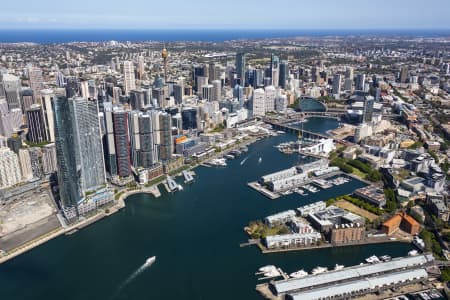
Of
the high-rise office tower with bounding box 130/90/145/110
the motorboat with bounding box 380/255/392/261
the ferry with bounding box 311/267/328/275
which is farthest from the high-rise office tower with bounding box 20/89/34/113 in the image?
the motorboat with bounding box 380/255/392/261


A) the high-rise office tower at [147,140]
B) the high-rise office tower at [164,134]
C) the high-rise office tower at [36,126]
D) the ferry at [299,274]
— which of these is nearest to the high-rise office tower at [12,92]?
the high-rise office tower at [36,126]

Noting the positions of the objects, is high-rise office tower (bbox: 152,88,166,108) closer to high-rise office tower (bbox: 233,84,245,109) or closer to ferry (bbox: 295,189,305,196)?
high-rise office tower (bbox: 233,84,245,109)

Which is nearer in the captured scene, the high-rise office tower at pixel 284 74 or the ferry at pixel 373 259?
the ferry at pixel 373 259

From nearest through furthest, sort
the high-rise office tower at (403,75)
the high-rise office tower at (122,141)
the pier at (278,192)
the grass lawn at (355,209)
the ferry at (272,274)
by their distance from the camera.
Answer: the ferry at (272,274) < the grass lawn at (355,209) < the pier at (278,192) < the high-rise office tower at (122,141) < the high-rise office tower at (403,75)

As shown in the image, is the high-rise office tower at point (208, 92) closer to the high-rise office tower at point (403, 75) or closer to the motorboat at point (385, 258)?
the motorboat at point (385, 258)

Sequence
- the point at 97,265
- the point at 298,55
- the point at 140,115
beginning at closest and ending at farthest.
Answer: the point at 97,265
the point at 140,115
the point at 298,55

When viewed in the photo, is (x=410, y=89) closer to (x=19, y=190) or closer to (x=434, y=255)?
(x=434, y=255)

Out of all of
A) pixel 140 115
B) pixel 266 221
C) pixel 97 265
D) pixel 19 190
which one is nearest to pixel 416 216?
pixel 266 221
